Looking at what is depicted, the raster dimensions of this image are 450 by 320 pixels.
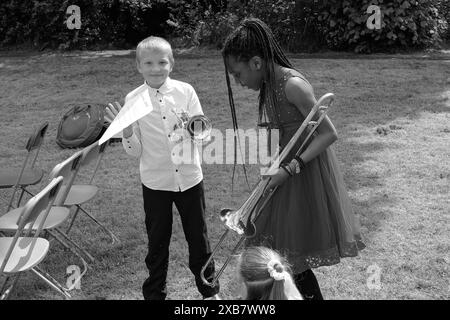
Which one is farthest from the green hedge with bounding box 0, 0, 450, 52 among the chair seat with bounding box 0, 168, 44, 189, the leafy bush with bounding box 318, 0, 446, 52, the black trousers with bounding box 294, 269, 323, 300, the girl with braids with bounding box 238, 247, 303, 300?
the girl with braids with bounding box 238, 247, 303, 300

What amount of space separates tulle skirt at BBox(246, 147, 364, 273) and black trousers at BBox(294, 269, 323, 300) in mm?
125

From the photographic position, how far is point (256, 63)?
8.04ft

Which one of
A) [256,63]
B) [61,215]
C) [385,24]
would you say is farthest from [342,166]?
[385,24]

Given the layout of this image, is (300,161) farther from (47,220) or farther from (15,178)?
(15,178)

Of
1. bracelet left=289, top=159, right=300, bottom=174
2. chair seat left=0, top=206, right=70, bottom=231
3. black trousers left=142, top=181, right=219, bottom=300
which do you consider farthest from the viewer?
chair seat left=0, top=206, right=70, bottom=231

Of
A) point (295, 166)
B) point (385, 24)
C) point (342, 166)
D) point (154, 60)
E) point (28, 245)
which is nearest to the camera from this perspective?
point (295, 166)

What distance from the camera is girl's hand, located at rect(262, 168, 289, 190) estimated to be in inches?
93.2

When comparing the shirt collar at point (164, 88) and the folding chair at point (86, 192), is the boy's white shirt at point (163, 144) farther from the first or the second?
the folding chair at point (86, 192)

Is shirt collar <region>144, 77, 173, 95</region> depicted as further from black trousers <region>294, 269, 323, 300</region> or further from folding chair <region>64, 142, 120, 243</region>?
black trousers <region>294, 269, 323, 300</region>

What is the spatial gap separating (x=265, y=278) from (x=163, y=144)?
1.00 meters

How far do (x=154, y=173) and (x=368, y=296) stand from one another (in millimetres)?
1393

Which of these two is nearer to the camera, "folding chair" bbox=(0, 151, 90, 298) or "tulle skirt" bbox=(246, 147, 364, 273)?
"tulle skirt" bbox=(246, 147, 364, 273)
